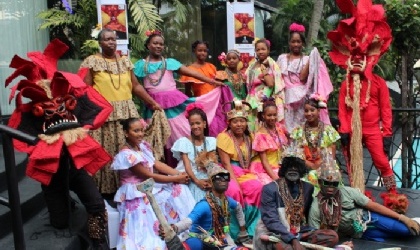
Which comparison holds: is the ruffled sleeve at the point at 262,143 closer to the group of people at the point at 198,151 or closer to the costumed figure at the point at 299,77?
the group of people at the point at 198,151

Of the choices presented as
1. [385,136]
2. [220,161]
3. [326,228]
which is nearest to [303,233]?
[326,228]

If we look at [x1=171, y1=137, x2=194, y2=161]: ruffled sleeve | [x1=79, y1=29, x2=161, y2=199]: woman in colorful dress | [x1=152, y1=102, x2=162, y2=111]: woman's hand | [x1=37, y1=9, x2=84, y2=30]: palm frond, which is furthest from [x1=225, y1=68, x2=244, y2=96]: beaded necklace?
[x1=37, y1=9, x2=84, y2=30]: palm frond

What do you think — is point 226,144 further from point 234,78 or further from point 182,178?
→ point 234,78

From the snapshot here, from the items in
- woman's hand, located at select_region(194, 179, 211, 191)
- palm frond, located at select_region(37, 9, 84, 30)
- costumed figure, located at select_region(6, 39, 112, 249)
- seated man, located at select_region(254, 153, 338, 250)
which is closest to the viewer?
costumed figure, located at select_region(6, 39, 112, 249)

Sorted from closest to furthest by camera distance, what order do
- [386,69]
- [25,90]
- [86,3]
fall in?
[25,90], [86,3], [386,69]

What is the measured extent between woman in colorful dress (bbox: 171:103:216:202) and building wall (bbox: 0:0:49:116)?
288 cm

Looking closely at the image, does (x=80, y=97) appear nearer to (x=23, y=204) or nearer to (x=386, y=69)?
(x=23, y=204)

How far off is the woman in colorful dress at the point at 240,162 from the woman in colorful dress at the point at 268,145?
0.29 feet

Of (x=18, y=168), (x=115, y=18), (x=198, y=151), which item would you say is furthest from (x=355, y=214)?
(x=115, y=18)

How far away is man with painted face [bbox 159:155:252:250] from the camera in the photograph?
3.78m

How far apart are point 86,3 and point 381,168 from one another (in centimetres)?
472

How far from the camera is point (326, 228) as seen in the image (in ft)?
13.7

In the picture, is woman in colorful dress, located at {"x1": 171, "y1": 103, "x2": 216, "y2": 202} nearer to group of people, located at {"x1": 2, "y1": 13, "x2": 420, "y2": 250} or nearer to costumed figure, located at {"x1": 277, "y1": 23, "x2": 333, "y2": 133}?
group of people, located at {"x1": 2, "y1": 13, "x2": 420, "y2": 250}

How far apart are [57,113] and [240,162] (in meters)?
1.98
